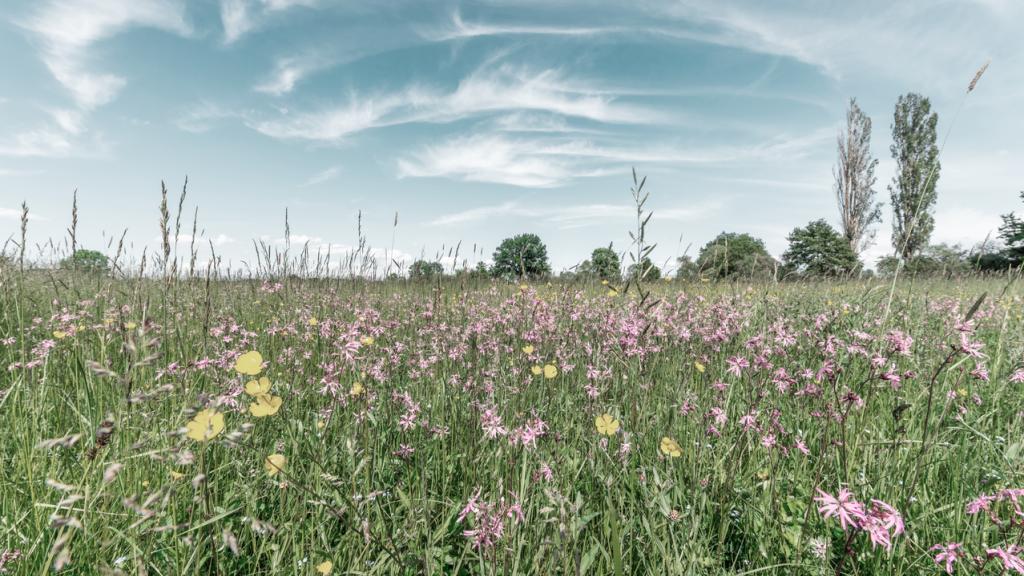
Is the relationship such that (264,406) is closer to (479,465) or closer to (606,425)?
(479,465)

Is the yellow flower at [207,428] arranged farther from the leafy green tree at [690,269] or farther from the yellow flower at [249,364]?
the leafy green tree at [690,269]

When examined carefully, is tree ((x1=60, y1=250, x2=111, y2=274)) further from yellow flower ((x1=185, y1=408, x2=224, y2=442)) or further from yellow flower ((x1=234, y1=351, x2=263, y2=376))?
yellow flower ((x1=185, y1=408, x2=224, y2=442))

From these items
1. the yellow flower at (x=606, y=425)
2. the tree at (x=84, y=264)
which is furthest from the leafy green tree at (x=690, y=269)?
the tree at (x=84, y=264)

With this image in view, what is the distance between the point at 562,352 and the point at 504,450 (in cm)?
123

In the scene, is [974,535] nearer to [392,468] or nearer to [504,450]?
[504,450]

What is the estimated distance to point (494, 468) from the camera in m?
1.88

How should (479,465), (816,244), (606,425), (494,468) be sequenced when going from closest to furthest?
(606,425)
(494,468)
(479,465)
(816,244)

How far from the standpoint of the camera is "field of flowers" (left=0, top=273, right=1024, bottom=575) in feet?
4.06

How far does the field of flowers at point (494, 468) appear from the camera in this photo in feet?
4.06

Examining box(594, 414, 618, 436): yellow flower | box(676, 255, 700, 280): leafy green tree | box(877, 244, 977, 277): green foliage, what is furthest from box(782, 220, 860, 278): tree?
box(594, 414, 618, 436): yellow flower

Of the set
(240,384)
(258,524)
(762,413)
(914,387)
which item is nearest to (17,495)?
(240,384)

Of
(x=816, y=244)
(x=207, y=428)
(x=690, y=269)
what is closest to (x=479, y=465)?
(x=207, y=428)

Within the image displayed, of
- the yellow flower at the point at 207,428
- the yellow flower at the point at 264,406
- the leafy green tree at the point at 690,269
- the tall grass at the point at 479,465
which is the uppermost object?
the leafy green tree at the point at 690,269

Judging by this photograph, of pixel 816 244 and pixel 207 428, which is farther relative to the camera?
pixel 816 244
